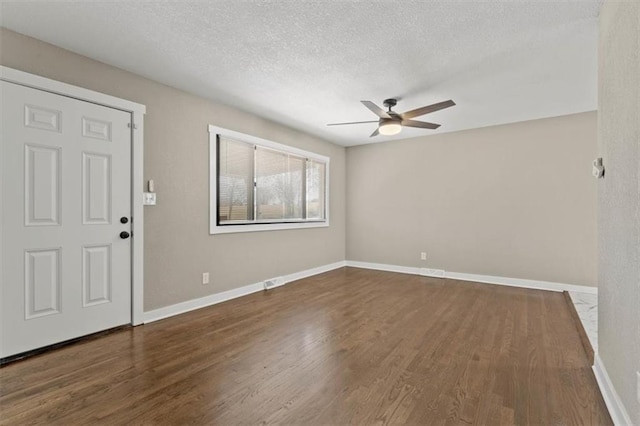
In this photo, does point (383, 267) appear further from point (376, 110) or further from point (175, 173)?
point (175, 173)

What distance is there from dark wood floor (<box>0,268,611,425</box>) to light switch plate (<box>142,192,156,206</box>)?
4.13 ft

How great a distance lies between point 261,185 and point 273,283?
4.93ft

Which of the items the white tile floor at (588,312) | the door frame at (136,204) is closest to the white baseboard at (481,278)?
the white tile floor at (588,312)

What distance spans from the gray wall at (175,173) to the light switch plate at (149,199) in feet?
0.23

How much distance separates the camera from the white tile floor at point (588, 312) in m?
2.71

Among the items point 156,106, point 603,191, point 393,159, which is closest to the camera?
point 603,191

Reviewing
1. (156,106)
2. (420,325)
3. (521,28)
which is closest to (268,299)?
(420,325)

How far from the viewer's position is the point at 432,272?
17.5 feet

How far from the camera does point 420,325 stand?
9.92ft

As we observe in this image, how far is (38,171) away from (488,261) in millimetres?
5739

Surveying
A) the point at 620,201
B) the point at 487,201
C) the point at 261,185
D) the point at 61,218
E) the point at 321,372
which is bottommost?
the point at 321,372

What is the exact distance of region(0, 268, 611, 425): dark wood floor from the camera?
1.69 meters

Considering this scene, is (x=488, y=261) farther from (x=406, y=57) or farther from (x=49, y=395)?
(x=49, y=395)

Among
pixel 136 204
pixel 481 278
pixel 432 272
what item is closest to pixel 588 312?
pixel 481 278
